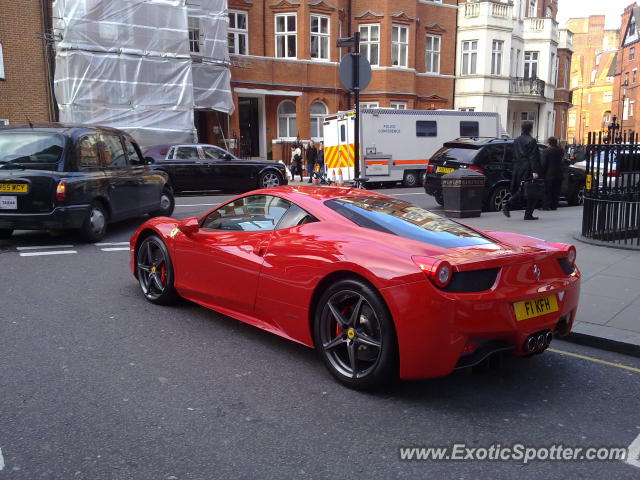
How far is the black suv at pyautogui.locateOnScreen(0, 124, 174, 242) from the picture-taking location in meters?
8.12

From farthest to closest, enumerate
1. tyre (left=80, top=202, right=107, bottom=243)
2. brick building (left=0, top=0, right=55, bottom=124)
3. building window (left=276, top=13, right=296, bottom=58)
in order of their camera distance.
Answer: building window (left=276, top=13, right=296, bottom=58), brick building (left=0, top=0, right=55, bottom=124), tyre (left=80, top=202, right=107, bottom=243)

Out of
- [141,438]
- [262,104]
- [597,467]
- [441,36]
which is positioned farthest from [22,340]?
[441,36]

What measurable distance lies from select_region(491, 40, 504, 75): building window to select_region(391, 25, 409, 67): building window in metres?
7.54

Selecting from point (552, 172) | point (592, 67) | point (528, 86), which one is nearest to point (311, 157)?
point (552, 172)

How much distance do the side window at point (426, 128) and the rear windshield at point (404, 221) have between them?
17970mm

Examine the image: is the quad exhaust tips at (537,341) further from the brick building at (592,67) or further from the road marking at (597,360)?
the brick building at (592,67)

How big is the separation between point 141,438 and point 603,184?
7.73m

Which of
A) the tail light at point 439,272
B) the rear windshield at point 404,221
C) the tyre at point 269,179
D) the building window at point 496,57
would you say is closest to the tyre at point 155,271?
the rear windshield at point 404,221

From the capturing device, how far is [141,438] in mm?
3129

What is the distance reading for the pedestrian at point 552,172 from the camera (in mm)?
13445

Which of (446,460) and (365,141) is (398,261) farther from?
(365,141)

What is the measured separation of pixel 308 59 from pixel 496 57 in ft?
45.9

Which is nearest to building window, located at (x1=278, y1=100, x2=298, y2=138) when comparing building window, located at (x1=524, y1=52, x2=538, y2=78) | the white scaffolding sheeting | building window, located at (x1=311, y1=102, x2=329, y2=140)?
building window, located at (x1=311, y1=102, x2=329, y2=140)

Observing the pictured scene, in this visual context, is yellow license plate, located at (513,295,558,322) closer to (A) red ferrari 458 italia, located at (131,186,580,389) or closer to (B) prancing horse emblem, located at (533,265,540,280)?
(A) red ferrari 458 italia, located at (131,186,580,389)
